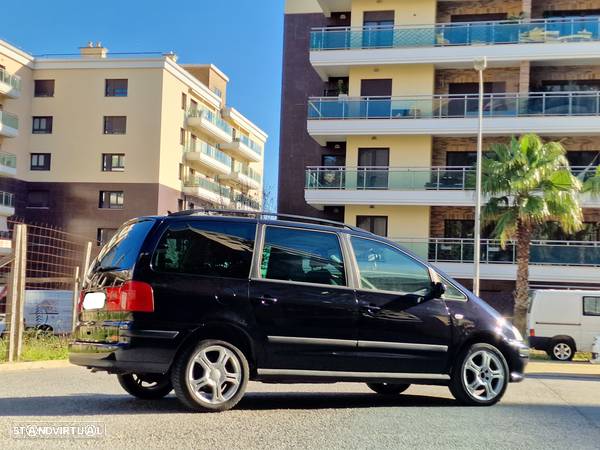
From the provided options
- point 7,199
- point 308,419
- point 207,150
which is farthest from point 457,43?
point 7,199

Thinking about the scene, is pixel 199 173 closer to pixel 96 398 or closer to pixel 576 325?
pixel 576 325

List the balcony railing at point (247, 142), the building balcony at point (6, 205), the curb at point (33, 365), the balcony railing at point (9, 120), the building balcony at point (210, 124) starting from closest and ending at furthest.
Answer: the curb at point (33, 365) < the building balcony at point (6, 205) < the balcony railing at point (9, 120) < the building balcony at point (210, 124) < the balcony railing at point (247, 142)

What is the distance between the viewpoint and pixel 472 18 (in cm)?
3506

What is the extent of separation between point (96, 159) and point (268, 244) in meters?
45.5

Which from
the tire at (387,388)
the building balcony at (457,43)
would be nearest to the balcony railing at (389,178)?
the building balcony at (457,43)

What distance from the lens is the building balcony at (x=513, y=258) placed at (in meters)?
30.1

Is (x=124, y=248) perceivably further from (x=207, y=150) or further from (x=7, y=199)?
(x=207, y=150)

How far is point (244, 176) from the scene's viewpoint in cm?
6731

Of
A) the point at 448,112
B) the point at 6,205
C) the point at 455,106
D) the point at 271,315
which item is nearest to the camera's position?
the point at 271,315

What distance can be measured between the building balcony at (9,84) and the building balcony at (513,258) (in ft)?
93.7

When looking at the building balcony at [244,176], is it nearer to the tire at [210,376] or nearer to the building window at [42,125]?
the building window at [42,125]

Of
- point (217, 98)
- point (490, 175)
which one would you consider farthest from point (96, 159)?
point (490, 175)

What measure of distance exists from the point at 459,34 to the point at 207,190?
27.9 m

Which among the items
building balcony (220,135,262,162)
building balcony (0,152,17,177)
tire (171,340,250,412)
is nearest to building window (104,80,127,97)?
building balcony (0,152,17,177)
